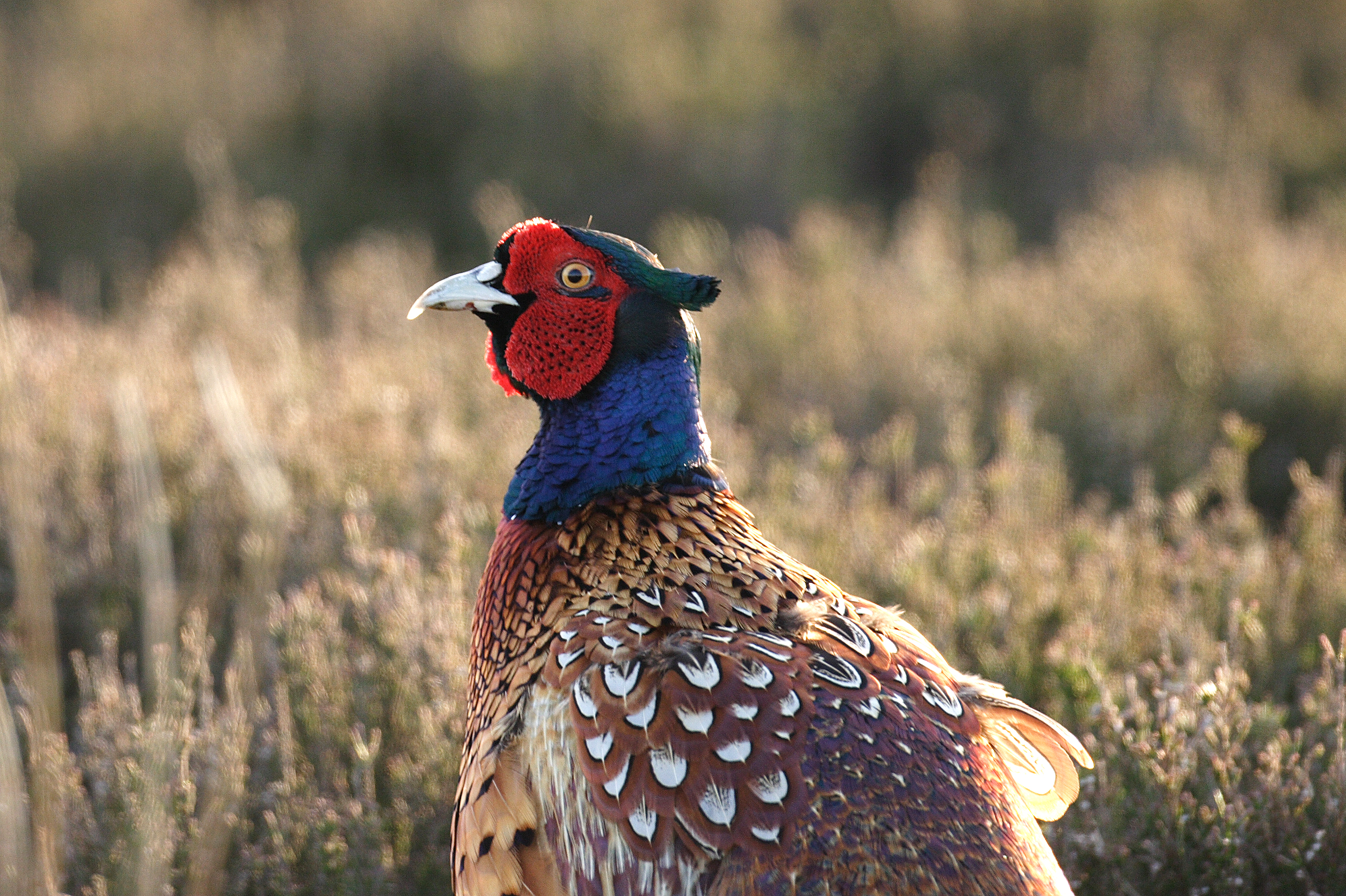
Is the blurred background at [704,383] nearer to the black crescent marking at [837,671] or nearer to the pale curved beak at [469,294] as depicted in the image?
the pale curved beak at [469,294]

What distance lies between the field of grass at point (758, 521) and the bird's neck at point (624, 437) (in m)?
0.49

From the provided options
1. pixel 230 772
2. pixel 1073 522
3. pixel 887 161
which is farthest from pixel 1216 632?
pixel 887 161

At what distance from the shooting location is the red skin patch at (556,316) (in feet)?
6.83

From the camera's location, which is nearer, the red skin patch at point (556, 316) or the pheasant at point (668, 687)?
the pheasant at point (668, 687)

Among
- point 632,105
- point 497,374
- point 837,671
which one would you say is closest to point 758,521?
point 497,374

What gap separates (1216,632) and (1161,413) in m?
1.61

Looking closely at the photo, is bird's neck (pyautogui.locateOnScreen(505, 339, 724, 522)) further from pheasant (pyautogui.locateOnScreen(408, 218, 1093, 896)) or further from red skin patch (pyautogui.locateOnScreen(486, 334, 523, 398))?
red skin patch (pyautogui.locateOnScreen(486, 334, 523, 398))

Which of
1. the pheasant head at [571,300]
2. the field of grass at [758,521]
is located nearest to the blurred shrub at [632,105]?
the field of grass at [758,521]

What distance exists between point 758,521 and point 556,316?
1.54m

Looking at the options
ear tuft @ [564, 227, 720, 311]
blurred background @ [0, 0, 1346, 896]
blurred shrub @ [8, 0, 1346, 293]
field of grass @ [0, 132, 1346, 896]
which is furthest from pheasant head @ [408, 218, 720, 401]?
blurred shrub @ [8, 0, 1346, 293]

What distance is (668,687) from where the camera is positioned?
1783mm

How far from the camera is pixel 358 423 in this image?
409cm

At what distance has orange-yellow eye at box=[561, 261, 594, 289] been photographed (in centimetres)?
210

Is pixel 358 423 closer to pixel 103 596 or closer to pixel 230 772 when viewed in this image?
pixel 103 596
